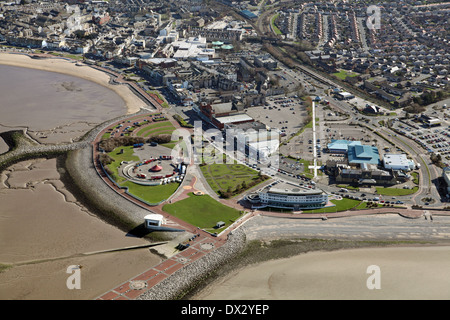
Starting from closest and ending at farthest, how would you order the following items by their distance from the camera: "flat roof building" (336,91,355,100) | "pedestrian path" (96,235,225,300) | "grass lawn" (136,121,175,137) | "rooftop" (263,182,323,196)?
1. "pedestrian path" (96,235,225,300)
2. "rooftop" (263,182,323,196)
3. "grass lawn" (136,121,175,137)
4. "flat roof building" (336,91,355,100)

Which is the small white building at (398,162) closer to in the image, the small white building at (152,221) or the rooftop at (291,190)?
the rooftop at (291,190)

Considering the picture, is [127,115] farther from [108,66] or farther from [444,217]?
[444,217]

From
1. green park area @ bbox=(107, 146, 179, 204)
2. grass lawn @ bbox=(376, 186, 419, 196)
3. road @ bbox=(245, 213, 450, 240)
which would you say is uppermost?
green park area @ bbox=(107, 146, 179, 204)

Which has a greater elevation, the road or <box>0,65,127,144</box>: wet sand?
<box>0,65,127,144</box>: wet sand

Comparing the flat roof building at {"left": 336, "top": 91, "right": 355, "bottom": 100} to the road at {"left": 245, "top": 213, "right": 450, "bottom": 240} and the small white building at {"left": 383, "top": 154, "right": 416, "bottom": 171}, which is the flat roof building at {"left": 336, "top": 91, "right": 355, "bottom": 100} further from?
the road at {"left": 245, "top": 213, "right": 450, "bottom": 240}

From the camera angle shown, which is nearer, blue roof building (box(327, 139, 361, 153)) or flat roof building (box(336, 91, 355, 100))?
blue roof building (box(327, 139, 361, 153))

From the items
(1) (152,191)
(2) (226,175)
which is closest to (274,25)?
(2) (226,175)

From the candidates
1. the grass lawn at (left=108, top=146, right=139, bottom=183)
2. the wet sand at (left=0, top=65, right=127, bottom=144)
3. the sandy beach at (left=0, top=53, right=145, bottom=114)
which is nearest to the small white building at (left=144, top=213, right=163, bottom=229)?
the grass lawn at (left=108, top=146, right=139, bottom=183)

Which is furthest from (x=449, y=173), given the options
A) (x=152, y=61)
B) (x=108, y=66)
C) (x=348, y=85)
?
(x=108, y=66)
